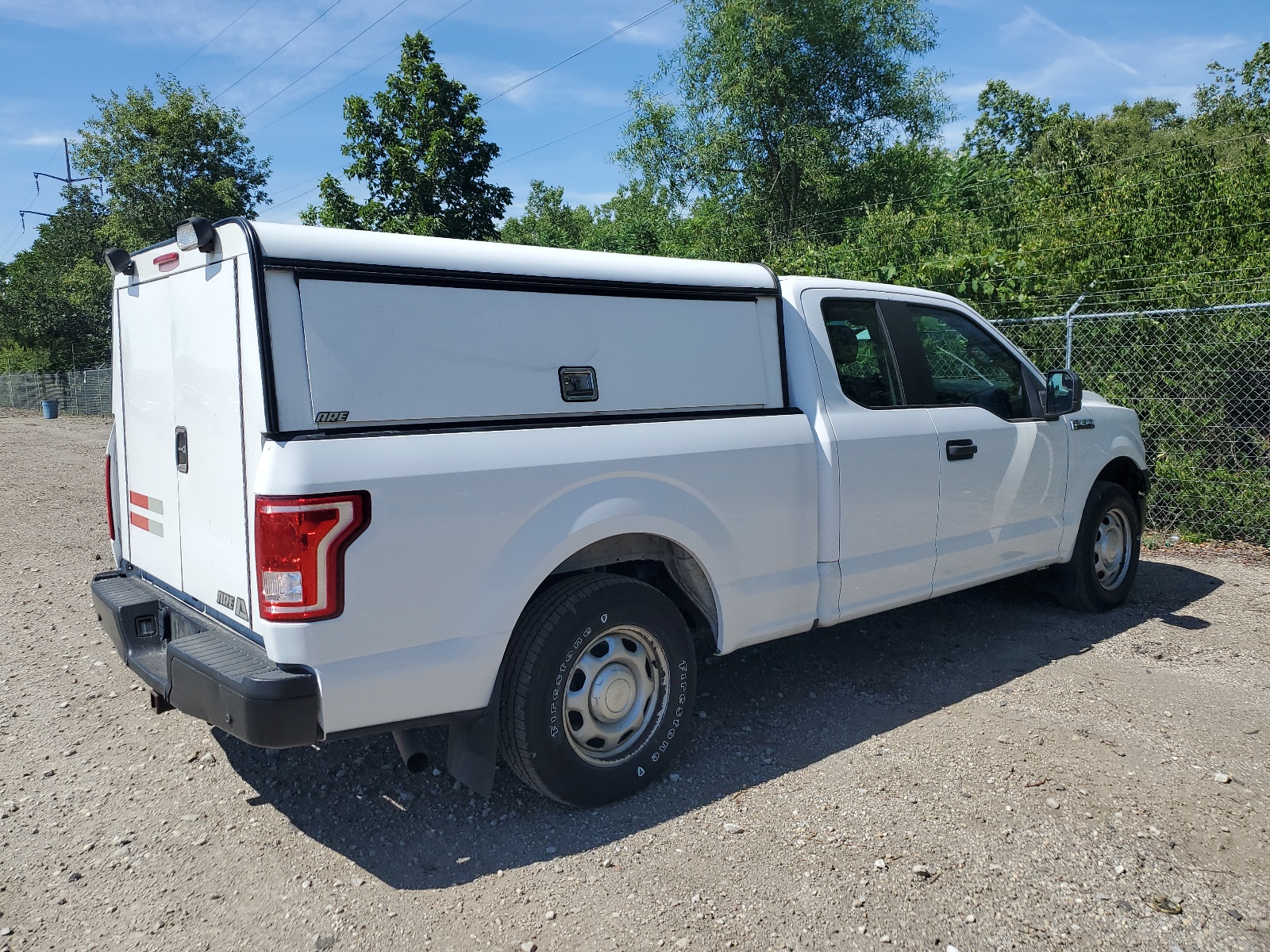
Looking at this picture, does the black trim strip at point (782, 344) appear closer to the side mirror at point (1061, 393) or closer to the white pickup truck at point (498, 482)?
the white pickup truck at point (498, 482)

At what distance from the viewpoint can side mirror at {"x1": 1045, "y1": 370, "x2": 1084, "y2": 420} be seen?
214 inches

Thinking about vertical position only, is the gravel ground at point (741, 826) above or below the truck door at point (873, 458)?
below

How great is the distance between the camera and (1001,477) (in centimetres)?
522

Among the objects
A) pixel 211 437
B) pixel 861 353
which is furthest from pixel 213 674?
pixel 861 353

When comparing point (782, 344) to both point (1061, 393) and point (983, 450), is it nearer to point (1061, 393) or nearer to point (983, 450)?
point (983, 450)

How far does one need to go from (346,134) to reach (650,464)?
23.6 metres

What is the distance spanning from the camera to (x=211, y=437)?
3293mm

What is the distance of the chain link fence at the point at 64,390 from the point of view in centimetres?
3669

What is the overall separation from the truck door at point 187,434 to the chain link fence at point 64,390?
3526cm

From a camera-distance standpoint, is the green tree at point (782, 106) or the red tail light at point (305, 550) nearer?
the red tail light at point (305, 550)

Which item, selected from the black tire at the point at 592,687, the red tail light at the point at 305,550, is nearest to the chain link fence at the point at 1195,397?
the black tire at the point at 592,687

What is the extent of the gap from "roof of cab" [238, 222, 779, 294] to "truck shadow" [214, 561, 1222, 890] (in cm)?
206

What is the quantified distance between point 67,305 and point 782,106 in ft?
123

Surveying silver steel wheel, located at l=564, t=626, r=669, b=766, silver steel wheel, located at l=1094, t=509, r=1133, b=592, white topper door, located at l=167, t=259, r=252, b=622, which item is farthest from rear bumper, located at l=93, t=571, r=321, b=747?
silver steel wheel, located at l=1094, t=509, r=1133, b=592
